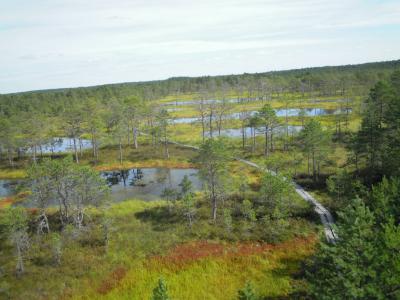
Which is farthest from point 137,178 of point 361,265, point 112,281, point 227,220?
point 361,265

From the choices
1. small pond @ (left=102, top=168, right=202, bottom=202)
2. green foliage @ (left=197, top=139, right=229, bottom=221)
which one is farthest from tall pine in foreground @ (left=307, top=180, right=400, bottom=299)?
small pond @ (left=102, top=168, right=202, bottom=202)

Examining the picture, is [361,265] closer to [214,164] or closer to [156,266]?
[156,266]

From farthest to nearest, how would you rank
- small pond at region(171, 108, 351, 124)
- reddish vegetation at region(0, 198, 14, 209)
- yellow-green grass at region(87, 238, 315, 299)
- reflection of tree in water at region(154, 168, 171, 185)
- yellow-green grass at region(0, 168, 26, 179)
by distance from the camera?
small pond at region(171, 108, 351, 124) < yellow-green grass at region(0, 168, 26, 179) < reflection of tree in water at region(154, 168, 171, 185) < reddish vegetation at region(0, 198, 14, 209) < yellow-green grass at region(87, 238, 315, 299)

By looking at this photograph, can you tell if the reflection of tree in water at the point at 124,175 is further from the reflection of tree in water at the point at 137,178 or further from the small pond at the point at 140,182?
the reflection of tree in water at the point at 137,178

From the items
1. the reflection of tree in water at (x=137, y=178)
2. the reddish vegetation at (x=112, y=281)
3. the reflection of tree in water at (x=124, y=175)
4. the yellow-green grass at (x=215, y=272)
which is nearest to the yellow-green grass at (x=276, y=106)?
the reflection of tree in water at (x=124, y=175)

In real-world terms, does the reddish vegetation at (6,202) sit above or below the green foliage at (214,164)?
below

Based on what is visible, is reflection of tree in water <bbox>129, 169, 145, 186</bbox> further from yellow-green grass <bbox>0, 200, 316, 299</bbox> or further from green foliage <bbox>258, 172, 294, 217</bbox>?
green foliage <bbox>258, 172, 294, 217</bbox>

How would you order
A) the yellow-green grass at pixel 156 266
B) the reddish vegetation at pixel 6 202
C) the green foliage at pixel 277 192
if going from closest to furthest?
the yellow-green grass at pixel 156 266, the green foliage at pixel 277 192, the reddish vegetation at pixel 6 202
